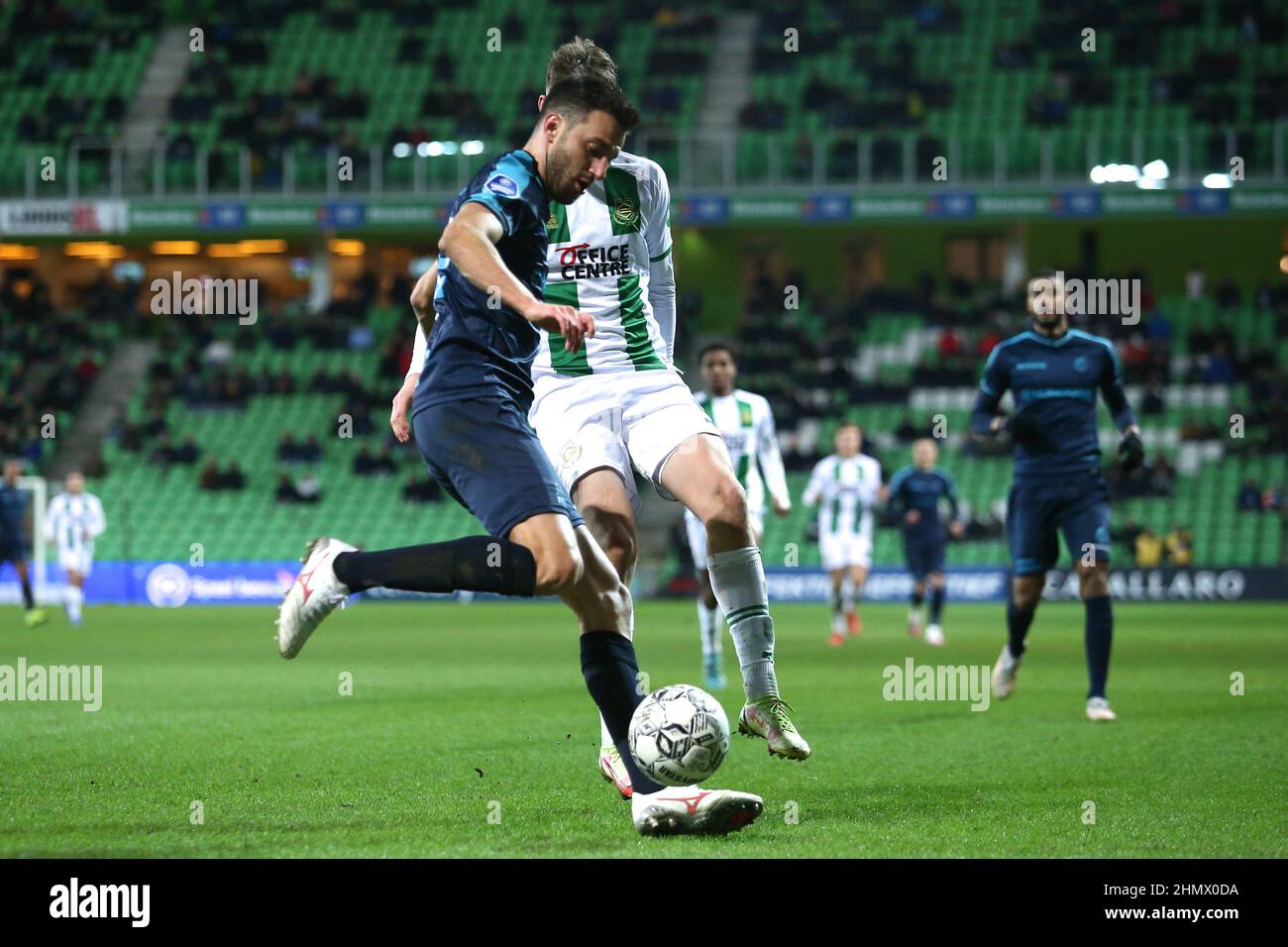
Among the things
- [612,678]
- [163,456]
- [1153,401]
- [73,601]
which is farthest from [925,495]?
[163,456]

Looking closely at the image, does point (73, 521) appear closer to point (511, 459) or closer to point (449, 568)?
point (449, 568)

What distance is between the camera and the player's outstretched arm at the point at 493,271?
16.0 feet

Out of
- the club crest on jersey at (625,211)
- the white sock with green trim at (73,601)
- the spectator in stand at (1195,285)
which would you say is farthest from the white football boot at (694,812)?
the spectator in stand at (1195,285)

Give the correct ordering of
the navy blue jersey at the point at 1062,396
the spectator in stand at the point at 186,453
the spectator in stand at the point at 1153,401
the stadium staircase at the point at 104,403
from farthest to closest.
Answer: the stadium staircase at the point at 104,403 < the spectator in stand at the point at 186,453 < the spectator in stand at the point at 1153,401 < the navy blue jersey at the point at 1062,396

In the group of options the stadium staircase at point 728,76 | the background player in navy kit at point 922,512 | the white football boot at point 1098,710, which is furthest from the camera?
the stadium staircase at point 728,76

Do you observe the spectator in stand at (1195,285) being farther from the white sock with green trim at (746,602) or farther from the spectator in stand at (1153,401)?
the white sock with green trim at (746,602)

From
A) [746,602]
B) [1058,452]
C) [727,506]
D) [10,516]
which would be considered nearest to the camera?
[727,506]

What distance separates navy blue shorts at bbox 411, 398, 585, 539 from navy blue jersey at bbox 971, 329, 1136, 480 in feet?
16.3

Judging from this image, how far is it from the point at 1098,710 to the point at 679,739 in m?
5.02

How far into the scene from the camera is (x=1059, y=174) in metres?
32.4

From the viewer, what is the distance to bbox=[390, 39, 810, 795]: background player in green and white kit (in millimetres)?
6297

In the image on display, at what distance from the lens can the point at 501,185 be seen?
5.39m

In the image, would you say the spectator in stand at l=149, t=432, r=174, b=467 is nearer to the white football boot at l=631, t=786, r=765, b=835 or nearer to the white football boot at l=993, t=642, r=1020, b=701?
the white football boot at l=993, t=642, r=1020, b=701

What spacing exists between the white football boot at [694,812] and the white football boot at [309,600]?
1231mm
